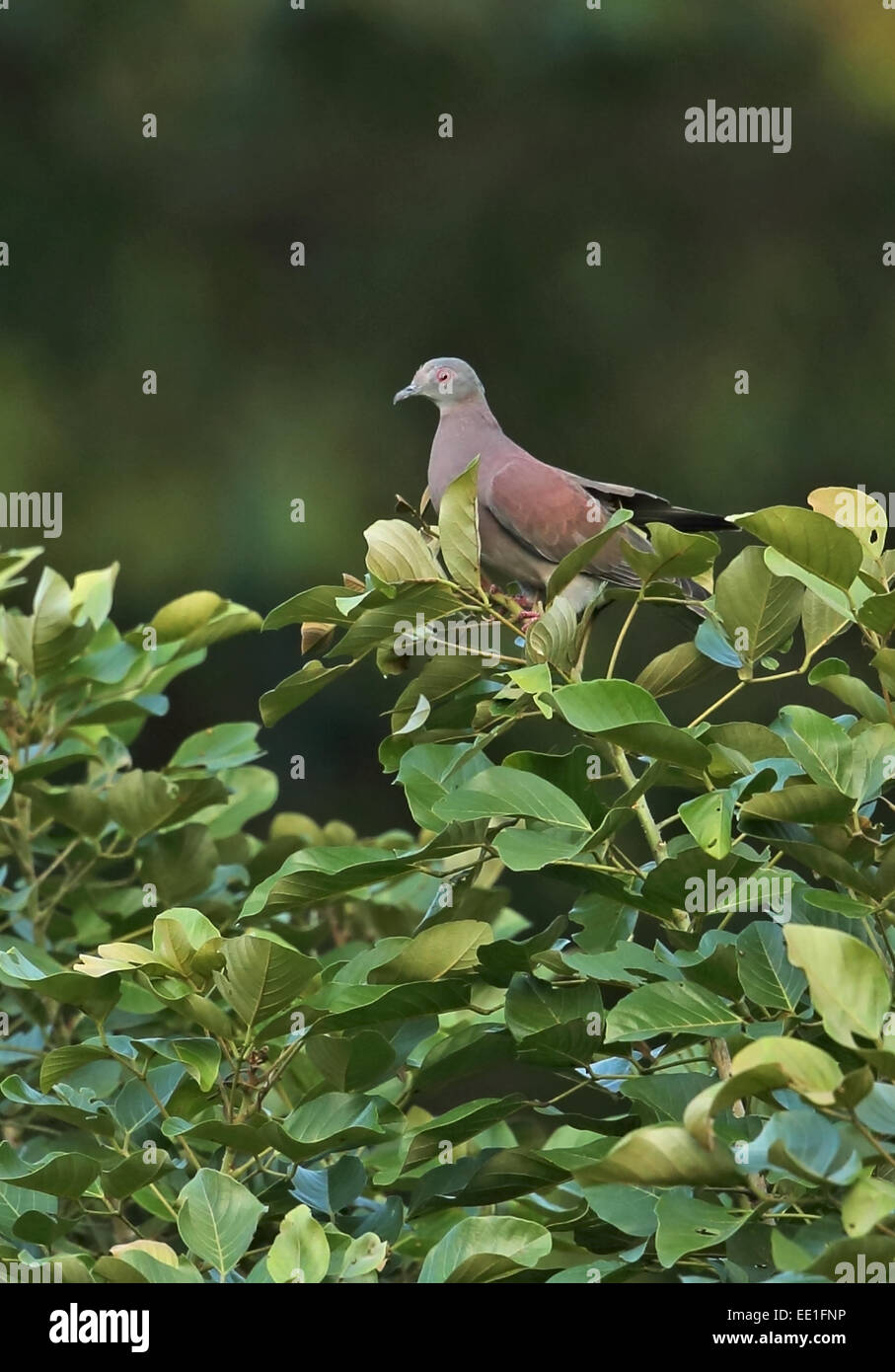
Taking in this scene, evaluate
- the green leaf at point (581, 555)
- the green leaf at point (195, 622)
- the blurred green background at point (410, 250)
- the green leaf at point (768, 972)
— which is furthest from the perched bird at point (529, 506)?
the blurred green background at point (410, 250)

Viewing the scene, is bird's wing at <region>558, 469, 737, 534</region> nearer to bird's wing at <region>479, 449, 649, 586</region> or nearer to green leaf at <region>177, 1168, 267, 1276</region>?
bird's wing at <region>479, 449, 649, 586</region>

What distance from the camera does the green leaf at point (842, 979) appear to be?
36.7 inches

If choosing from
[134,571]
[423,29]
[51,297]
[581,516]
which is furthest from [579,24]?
[581,516]

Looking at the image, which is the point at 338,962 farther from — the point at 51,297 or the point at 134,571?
the point at 51,297

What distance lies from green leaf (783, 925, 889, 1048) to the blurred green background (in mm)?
5343

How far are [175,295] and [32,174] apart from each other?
0.76m

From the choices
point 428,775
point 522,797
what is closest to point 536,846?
point 522,797

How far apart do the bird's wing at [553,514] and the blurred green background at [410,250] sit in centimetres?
417

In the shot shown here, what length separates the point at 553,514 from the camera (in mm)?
1990

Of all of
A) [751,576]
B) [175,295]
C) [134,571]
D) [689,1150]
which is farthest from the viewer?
[175,295]

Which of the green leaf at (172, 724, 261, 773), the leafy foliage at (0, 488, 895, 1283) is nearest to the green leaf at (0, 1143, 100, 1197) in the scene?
the leafy foliage at (0, 488, 895, 1283)

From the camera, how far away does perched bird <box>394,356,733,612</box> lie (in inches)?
74.6

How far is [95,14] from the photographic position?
684cm

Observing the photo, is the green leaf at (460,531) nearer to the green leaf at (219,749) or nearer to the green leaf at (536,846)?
the green leaf at (536,846)
